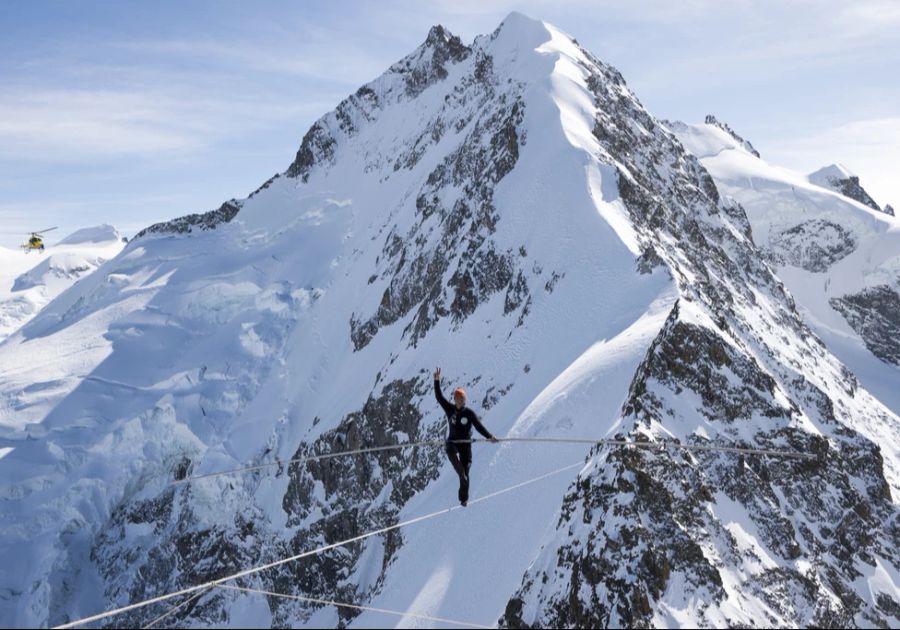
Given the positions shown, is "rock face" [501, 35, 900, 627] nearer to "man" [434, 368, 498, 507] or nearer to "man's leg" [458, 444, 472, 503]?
"man's leg" [458, 444, 472, 503]

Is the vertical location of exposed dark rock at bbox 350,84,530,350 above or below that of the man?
above

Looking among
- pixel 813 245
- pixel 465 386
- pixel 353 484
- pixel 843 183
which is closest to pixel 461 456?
pixel 465 386

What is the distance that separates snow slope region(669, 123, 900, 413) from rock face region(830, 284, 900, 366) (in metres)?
0.17

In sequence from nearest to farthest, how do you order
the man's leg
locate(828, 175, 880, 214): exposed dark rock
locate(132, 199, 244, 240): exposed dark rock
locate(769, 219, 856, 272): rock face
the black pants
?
the black pants < the man's leg < locate(132, 199, 244, 240): exposed dark rock < locate(769, 219, 856, 272): rock face < locate(828, 175, 880, 214): exposed dark rock

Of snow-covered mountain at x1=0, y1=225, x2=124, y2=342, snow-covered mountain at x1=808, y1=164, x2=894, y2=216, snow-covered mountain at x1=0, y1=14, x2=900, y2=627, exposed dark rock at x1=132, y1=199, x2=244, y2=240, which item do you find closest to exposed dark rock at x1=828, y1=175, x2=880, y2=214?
snow-covered mountain at x1=808, y1=164, x2=894, y2=216

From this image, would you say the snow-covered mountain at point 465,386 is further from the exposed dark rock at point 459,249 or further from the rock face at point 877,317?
the rock face at point 877,317

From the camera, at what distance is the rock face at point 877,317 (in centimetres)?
12119

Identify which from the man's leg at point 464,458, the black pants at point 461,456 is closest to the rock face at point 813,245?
the man's leg at point 464,458

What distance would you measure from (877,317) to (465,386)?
325 ft

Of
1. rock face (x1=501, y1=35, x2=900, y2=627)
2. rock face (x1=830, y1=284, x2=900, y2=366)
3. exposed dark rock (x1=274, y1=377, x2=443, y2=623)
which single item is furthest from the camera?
rock face (x1=830, y1=284, x2=900, y2=366)

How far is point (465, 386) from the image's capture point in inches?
2125

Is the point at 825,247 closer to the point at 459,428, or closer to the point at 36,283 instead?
the point at 459,428

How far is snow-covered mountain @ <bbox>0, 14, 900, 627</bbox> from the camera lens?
30359 mm

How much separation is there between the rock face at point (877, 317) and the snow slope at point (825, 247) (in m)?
0.17
